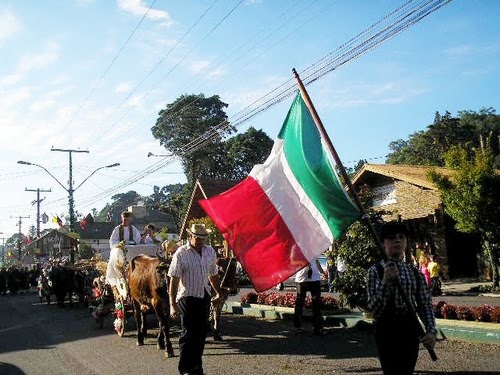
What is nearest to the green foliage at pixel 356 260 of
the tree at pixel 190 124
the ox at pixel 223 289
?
the ox at pixel 223 289

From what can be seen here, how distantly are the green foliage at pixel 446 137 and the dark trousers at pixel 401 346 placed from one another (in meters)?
28.4

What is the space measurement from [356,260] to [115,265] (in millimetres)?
5038

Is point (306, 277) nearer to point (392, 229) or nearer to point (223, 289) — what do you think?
point (223, 289)

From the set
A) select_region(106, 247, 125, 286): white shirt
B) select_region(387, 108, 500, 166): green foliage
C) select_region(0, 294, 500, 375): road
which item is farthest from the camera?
select_region(387, 108, 500, 166): green foliage

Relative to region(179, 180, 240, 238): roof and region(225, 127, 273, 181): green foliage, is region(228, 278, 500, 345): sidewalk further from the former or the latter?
region(225, 127, 273, 181): green foliage

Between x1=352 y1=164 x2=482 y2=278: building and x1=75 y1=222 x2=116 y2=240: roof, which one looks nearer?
x1=352 y1=164 x2=482 y2=278: building

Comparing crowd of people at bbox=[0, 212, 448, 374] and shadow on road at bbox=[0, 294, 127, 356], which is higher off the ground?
crowd of people at bbox=[0, 212, 448, 374]

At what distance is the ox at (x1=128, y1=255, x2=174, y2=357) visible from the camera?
27.6 ft

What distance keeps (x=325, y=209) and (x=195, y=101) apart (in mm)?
54147

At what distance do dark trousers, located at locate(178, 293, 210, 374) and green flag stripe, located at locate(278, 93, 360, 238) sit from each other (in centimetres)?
204

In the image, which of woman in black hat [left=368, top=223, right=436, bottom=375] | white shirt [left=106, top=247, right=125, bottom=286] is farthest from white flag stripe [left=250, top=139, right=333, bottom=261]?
white shirt [left=106, top=247, right=125, bottom=286]

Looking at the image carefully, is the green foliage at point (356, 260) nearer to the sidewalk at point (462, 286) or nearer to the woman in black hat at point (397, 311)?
the woman in black hat at point (397, 311)

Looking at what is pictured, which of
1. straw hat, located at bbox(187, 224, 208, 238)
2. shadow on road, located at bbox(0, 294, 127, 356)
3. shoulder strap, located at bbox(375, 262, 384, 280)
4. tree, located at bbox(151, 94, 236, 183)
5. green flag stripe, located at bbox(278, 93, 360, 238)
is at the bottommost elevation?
shadow on road, located at bbox(0, 294, 127, 356)

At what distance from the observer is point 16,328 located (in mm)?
13703
